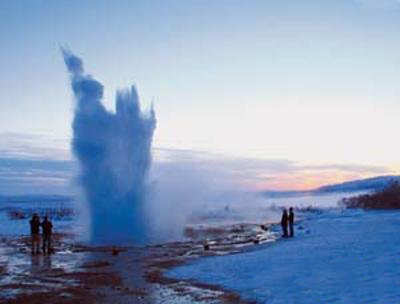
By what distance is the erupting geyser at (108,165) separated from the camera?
1638 inches

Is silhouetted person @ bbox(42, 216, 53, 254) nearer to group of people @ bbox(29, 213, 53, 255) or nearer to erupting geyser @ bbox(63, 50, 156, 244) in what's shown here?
group of people @ bbox(29, 213, 53, 255)

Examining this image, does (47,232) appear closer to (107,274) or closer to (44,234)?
(44,234)

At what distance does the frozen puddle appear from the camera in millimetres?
15328

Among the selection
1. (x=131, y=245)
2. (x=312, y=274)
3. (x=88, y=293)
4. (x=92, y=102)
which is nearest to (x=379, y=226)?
(x=312, y=274)

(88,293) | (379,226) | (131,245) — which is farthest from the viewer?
(131,245)

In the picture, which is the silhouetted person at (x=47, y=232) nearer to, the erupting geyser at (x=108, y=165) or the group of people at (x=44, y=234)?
the group of people at (x=44, y=234)

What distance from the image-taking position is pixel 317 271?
18656mm

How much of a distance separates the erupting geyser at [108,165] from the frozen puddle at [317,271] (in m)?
16.8

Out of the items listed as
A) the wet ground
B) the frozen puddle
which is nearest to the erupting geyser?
the wet ground

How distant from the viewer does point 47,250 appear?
31719mm

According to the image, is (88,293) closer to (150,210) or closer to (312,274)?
(312,274)

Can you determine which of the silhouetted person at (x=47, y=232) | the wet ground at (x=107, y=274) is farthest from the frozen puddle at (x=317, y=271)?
the silhouetted person at (x=47, y=232)

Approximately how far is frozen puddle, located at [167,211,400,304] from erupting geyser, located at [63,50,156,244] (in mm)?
16787

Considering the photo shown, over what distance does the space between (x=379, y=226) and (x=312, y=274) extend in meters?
12.8
